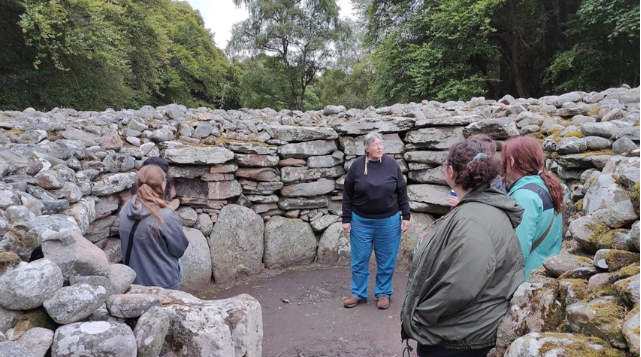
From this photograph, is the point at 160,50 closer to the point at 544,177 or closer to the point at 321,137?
the point at 321,137

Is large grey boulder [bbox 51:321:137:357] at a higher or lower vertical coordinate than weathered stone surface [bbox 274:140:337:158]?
lower

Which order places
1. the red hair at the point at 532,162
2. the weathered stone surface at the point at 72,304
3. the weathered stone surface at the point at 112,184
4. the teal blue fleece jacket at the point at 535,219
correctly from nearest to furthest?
the weathered stone surface at the point at 72,304
the teal blue fleece jacket at the point at 535,219
the red hair at the point at 532,162
the weathered stone surface at the point at 112,184

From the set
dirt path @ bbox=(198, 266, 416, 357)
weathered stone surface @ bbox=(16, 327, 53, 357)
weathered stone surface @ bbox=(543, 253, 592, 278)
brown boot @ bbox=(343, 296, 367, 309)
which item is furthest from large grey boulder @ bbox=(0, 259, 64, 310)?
brown boot @ bbox=(343, 296, 367, 309)

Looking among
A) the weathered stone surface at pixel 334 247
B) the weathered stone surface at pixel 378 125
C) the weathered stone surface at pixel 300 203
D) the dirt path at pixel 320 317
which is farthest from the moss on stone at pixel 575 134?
the weathered stone surface at pixel 300 203

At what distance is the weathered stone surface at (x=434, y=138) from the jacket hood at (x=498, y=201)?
409 cm

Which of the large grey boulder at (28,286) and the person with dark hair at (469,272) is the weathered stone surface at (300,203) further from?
the large grey boulder at (28,286)

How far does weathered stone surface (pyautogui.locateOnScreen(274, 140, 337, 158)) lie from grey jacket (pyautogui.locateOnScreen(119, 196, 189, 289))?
11.0 ft

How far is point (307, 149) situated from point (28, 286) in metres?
4.69

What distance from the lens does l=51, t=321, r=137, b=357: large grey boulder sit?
1400 millimetres

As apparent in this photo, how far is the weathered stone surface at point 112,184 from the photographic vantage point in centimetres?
383

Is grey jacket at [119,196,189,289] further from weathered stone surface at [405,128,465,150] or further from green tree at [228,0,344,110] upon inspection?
green tree at [228,0,344,110]

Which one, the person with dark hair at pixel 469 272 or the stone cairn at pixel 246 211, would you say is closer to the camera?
the stone cairn at pixel 246 211

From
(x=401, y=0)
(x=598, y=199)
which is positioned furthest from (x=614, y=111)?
(x=401, y=0)

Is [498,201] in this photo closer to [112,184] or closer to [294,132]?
[112,184]
